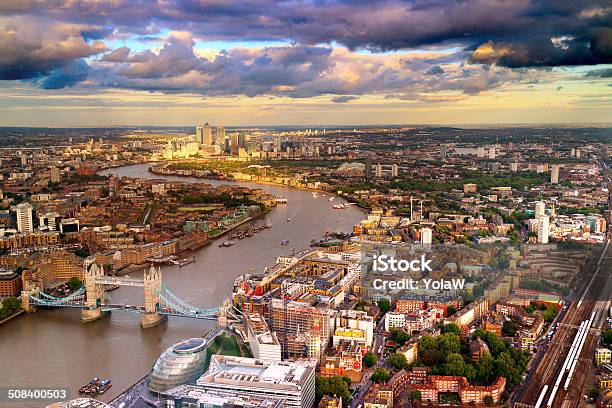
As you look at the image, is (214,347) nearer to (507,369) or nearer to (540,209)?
(507,369)

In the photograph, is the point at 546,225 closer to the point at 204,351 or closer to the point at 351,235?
the point at 351,235

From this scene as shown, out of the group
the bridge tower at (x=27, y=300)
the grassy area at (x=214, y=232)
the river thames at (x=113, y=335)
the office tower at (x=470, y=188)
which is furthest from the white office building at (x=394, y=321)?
the office tower at (x=470, y=188)

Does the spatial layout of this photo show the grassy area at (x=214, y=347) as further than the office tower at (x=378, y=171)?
No

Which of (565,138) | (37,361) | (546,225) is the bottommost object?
(37,361)

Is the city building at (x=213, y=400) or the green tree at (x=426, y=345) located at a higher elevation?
the city building at (x=213, y=400)

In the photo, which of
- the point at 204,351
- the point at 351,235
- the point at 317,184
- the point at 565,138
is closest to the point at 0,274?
the point at 204,351

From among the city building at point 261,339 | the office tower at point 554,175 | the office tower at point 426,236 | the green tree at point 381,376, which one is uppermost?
the office tower at point 554,175

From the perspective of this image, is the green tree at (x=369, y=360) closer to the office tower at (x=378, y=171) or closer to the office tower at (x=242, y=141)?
the office tower at (x=378, y=171)

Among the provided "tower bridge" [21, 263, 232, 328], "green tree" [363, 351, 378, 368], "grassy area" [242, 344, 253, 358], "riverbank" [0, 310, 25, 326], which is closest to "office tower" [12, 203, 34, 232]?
"tower bridge" [21, 263, 232, 328]
